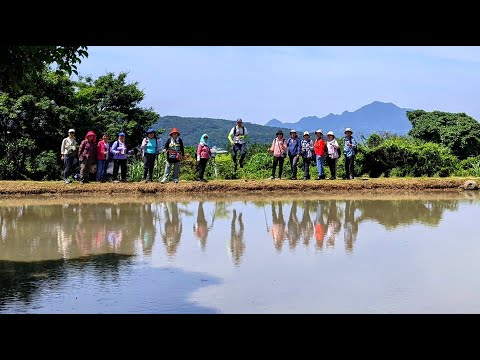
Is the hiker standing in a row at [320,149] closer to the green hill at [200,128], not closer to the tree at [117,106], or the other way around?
the tree at [117,106]

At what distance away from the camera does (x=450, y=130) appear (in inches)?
1027

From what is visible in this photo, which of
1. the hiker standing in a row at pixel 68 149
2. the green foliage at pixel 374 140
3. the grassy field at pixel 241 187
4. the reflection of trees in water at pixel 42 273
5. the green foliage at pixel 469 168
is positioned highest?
the green foliage at pixel 374 140

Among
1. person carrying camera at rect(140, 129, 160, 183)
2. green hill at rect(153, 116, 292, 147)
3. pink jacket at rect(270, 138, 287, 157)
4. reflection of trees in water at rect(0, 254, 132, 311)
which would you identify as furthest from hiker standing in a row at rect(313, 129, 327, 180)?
green hill at rect(153, 116, 292, 147)

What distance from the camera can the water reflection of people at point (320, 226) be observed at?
390 inches

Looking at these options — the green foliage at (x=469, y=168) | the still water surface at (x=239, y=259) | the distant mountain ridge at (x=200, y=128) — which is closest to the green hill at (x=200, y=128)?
the distant mountain ridge at (x=200, y=128)

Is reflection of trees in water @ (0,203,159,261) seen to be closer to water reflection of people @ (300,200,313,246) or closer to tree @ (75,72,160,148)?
water reflection of people @ (300,200,313,246)

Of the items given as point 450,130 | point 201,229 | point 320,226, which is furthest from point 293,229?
point 450,130

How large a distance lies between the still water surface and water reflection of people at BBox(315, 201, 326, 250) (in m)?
0.03

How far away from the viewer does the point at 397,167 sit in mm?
20922

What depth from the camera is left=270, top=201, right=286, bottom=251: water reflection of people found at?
9898 mm

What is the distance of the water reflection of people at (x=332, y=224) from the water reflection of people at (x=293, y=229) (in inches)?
19.6

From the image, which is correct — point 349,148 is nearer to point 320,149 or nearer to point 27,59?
point 320,149

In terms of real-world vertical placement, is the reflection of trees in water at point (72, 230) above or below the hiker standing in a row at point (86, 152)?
below
